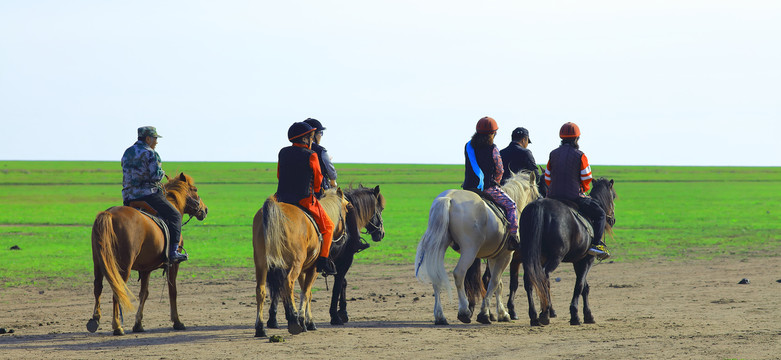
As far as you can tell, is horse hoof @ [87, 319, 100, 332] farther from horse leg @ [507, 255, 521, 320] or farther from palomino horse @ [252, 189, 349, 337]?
horse leg @ [507, 255, 521, 320]

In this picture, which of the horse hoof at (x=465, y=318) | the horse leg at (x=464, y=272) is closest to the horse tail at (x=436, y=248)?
the horse leg at (x=464, y=272)

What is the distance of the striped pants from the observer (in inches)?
444

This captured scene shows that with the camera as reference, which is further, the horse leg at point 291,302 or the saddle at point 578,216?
the saddle at point 578,216

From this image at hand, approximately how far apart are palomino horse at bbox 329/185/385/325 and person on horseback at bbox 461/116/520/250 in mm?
1368

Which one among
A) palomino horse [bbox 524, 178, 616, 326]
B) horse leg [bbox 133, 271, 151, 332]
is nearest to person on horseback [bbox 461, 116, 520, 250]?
palomino horse [bbox 524, 178, 616, 326]

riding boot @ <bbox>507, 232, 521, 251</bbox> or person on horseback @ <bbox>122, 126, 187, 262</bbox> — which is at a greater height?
person on horseback @ <bbox>122, 126, 187, 262</bbox>

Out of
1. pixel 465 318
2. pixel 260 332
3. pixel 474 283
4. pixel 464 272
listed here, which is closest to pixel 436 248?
pixel 464 272

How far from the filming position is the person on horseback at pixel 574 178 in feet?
37.2

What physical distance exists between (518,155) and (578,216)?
73.6 inches

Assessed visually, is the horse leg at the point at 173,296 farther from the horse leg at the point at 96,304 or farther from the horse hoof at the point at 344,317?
the horse hoof at the point at 344,317

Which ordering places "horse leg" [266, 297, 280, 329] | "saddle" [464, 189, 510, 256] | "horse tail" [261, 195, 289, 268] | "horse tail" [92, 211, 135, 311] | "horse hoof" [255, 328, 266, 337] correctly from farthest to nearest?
1. "saddle" [464, 189, 510, 256]
2. "horse leg" [266, 297, 280, 329]
3. "horse hoof" [255, 328, 266, 337]
4. "horse tail" [92, 211, 135, 311]
5. "horse tail" [261, 195, 289, 268]

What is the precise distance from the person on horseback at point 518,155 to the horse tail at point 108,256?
5764mm

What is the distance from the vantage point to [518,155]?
12.7 metres

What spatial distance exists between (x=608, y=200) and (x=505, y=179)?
149 cm
